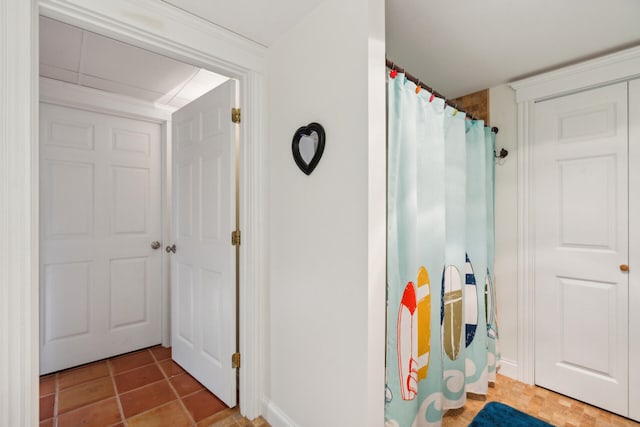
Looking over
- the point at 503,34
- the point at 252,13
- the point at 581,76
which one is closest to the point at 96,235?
the point at 252,13

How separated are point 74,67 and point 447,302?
300 cm

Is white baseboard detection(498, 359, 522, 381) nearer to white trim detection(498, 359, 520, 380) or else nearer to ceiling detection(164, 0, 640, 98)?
white trim detection(498, 359, 520, 380)

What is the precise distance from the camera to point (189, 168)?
222cm

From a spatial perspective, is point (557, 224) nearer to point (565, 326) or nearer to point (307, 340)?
point (565, 326)

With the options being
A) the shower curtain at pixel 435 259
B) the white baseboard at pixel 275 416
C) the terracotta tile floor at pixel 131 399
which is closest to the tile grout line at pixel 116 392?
the terracotta tile floor at pixel 131 399

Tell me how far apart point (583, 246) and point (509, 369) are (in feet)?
3.48

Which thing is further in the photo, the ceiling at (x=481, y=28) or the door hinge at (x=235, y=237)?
the door hinge at (x=235, y=237)

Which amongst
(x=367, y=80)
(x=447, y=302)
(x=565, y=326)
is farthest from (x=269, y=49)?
(x=565, y=326)

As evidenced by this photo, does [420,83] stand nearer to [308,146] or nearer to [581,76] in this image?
[308,146]

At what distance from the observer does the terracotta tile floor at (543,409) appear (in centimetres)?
179

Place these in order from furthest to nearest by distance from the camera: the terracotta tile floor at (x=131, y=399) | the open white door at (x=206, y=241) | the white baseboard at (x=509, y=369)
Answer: the white baseboard at (x=509, y=369), the open white door at (x=206, y=241), the terracotta tile floor at (x=131, y=399)

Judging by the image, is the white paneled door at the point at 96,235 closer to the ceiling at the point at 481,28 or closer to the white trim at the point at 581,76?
the ceiling at the point at 481,28

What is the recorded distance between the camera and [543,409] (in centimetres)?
190
